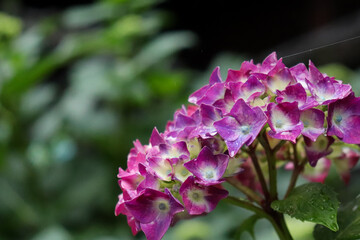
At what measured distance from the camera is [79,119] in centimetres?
187

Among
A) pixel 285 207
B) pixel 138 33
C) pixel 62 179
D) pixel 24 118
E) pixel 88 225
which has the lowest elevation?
pixel 88 225

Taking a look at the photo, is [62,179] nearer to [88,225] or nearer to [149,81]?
[88,225]

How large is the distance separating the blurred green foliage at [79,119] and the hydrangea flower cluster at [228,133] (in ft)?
3.71

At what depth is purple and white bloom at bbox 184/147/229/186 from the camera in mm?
442

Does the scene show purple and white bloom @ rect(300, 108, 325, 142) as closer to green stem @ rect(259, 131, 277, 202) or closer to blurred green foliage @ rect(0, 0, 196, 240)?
green stem @ rect(259, 131, 277, 202)

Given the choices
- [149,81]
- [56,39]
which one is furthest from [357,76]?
[56,39]

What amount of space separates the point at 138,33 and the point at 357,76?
795mm

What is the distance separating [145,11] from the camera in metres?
2.06

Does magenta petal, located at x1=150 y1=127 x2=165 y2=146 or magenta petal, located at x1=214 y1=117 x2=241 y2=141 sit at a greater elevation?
magenta petal, located at x1=214 y1=117 x2=241 y2=141

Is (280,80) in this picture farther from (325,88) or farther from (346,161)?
(346,161)

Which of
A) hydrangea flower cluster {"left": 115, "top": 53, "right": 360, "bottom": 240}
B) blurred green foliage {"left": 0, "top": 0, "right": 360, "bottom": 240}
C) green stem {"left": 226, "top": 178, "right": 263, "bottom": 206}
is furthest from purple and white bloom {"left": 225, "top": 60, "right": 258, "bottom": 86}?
blurred green foliage {"left": 0, "top": 0, "right": 360, "bottom": 240}

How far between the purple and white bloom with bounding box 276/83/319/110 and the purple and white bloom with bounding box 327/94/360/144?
22 millimetres

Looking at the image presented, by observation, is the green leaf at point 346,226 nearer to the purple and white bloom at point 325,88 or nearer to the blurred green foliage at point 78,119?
the purple and white bloom at point 325,88

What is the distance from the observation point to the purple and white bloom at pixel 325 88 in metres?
0.45
